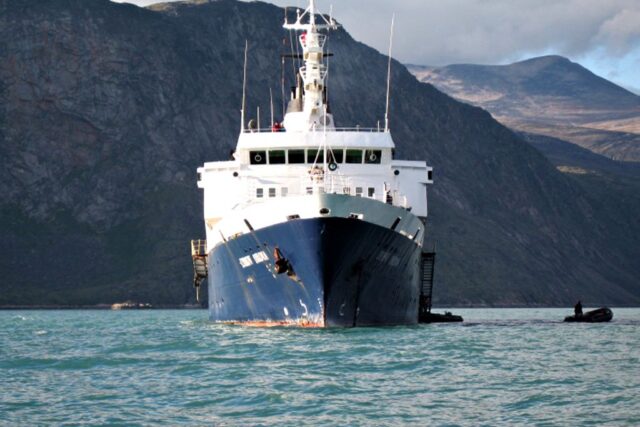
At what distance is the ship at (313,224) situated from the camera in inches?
1957

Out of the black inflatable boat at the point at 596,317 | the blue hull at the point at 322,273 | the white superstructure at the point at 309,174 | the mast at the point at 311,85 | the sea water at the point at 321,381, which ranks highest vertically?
the mast at the point at 311,85

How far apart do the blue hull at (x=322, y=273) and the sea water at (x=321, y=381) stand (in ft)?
4.17

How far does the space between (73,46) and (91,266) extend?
1498 inches

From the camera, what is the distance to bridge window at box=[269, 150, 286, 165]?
192 feet

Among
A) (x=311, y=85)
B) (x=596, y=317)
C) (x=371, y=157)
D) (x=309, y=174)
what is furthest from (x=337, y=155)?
(x=596, y=317)

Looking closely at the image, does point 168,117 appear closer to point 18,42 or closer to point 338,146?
point 18,42

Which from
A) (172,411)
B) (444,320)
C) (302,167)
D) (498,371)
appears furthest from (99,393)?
(444,320)

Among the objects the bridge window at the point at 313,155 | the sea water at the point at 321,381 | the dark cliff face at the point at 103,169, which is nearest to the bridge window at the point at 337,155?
the bridge window at the point at 313,155

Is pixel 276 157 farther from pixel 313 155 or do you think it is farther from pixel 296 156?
pixel 313 155

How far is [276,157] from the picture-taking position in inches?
2307

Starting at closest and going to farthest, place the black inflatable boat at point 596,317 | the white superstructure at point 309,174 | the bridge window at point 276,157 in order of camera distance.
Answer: the white superstructure at point 309,174
the bridge window at point 276,157
the black inflatable boat at point 596,317

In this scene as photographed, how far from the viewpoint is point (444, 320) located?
2977 inches

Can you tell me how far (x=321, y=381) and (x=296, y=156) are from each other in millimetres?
25895

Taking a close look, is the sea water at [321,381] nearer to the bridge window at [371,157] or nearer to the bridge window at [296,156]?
the bridge window at [296,156]
